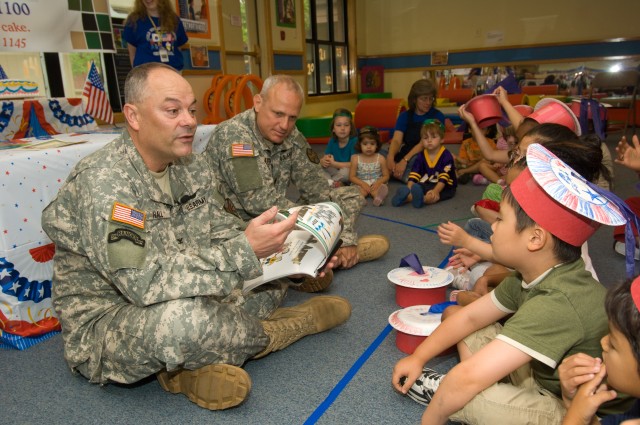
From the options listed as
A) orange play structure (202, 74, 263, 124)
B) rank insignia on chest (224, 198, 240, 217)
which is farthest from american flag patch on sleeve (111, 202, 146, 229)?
orange play structure (202, 74, 263, 124)

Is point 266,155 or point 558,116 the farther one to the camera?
point 266,155

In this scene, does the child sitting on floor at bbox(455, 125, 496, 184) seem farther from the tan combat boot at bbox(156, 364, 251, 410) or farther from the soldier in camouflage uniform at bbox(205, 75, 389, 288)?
the tan combat boot at bbox(156, 364, 251, 410)

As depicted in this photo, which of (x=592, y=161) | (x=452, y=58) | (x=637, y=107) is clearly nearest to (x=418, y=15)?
(x=452, y=58)

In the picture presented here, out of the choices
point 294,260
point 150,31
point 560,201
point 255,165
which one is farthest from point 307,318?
point 150,31

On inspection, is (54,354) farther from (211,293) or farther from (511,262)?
(511,262)

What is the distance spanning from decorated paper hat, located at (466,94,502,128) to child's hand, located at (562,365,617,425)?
2.07 metres

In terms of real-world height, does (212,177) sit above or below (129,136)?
below

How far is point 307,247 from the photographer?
6.36ft

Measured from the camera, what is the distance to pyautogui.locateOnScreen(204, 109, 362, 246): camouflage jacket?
2389 millimetres

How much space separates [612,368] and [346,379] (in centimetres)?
87

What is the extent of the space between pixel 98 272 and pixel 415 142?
359 cm

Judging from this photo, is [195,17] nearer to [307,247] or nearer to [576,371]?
[307,247]

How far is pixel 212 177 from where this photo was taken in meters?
1.91

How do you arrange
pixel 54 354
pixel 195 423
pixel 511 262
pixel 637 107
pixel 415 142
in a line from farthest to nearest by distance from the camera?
pixel 637 107 → pixel 415 142 → pixel 54 354 → pixel 195 423 → pixel 511 262
